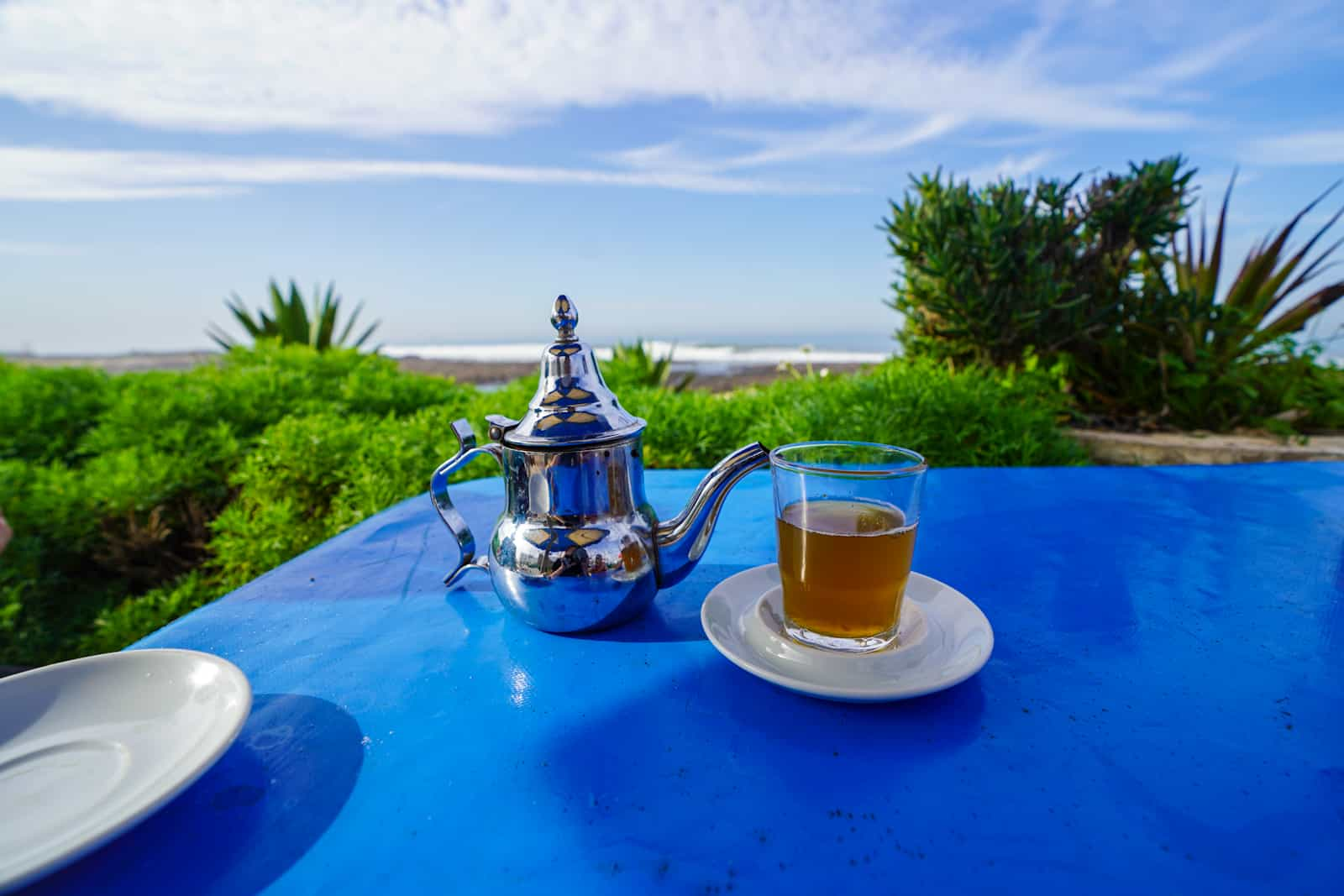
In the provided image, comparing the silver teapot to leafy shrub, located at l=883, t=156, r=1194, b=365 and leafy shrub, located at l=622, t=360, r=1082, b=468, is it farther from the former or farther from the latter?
leafy shrub, located at l=883, t=156, r=1194, b=365

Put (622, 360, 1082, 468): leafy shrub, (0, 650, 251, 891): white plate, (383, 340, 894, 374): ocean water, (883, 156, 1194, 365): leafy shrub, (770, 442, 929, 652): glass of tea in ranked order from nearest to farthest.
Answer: (0, 650, 251, 891): white plate
(770, 442, 929, 652): glass of tea
(622, 360, 1082, 468): leafy shrub
(883, 156, 1194, 365): leafy shrub
(383, 340, 894, 374): ocean water

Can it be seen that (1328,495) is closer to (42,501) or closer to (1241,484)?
(1241,484)

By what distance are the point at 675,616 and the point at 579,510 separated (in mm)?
249

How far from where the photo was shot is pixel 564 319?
1.07 m

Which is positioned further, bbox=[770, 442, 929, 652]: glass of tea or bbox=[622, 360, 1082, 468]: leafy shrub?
bbox=[622, 360, 1082, 468]: leafy shrub

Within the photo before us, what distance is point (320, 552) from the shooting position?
4.83ft

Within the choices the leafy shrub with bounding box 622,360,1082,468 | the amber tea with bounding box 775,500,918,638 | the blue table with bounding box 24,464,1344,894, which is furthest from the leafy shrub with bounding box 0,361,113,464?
the amber tea with bounding box 775,500,918,638

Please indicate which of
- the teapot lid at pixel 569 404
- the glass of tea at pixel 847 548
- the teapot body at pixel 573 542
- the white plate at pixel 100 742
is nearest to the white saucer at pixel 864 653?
the glass of tea at pixel 847 548

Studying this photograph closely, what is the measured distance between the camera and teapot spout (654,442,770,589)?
1083 millimetres

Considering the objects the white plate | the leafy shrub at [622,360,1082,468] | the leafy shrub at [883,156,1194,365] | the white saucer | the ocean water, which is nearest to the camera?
the white plate

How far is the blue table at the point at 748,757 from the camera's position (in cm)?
63

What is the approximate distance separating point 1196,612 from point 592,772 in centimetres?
100

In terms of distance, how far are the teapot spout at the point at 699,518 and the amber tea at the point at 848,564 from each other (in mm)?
128

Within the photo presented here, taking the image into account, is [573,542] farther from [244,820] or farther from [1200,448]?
[1200,448]
